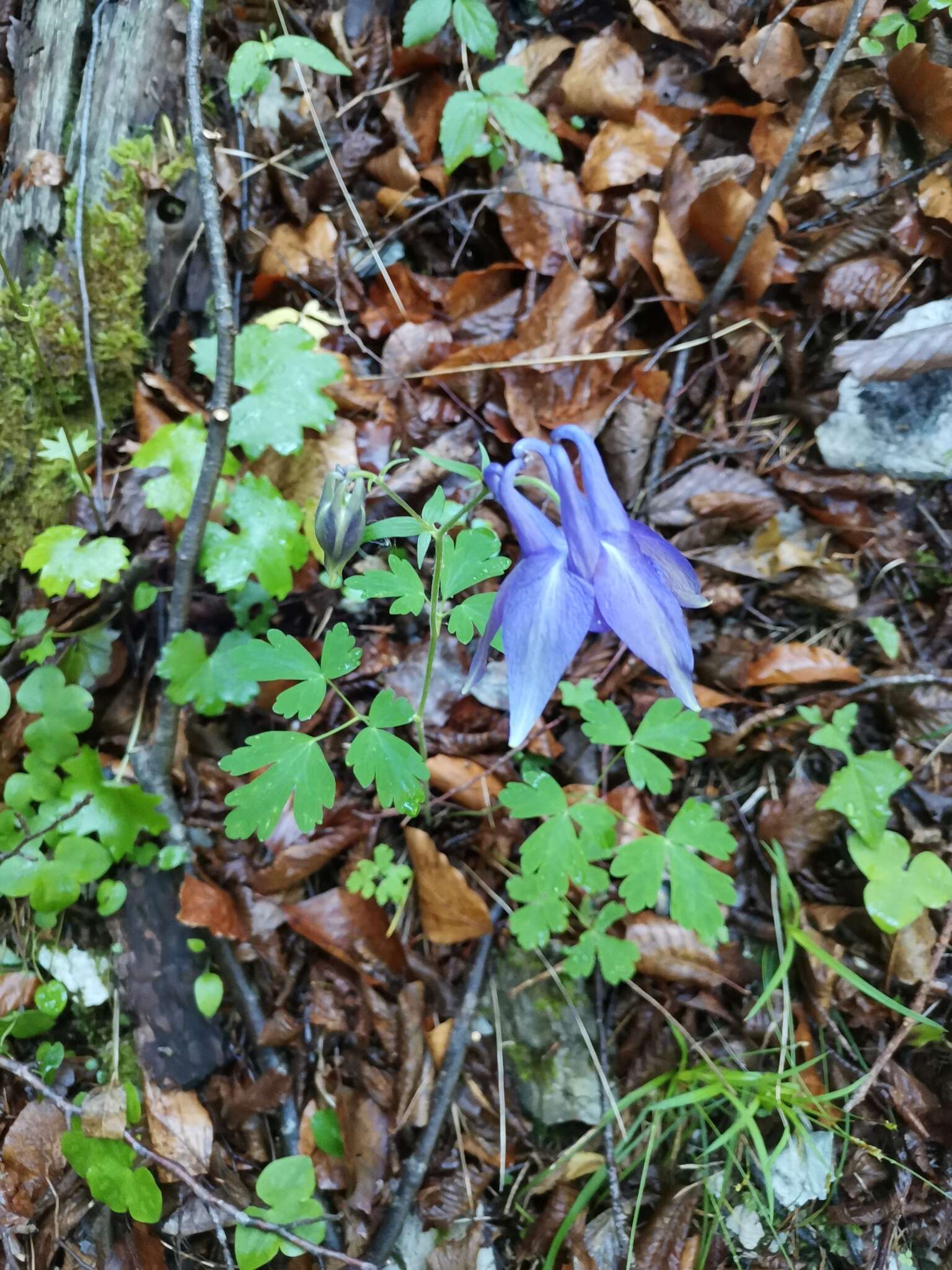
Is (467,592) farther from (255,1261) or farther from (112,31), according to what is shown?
(112,31)

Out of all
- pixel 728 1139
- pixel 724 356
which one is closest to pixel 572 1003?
pixel 728 1139

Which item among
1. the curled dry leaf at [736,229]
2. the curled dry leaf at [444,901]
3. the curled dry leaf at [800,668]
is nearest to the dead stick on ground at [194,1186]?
the curled dry leaf at [444,901]

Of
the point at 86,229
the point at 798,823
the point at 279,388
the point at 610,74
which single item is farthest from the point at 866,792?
the point at 86,229

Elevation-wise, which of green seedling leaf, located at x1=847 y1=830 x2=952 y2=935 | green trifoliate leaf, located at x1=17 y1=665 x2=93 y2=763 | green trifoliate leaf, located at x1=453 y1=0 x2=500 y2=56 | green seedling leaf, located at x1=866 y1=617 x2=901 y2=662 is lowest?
green seedling leaf, located at x1=847 y1=830 x2=952 y2=935

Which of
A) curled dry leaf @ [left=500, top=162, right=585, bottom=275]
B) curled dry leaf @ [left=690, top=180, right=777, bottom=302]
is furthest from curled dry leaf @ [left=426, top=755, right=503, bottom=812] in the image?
curled dry leaf @ [left=690, top=180, right=777, bottom=302]

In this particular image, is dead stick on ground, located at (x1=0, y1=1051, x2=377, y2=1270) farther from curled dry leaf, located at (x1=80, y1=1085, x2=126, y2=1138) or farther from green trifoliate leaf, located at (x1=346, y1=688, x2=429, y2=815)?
green trifoliate leaf, located at (x1=346, y1=688, x2=429, y2=815)

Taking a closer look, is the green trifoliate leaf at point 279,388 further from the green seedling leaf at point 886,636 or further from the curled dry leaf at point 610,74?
the green seedling leaf at point 886,636

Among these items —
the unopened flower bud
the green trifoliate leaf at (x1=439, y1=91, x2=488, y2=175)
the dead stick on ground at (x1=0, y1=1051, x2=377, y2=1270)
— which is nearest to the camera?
the unopened flower bud
